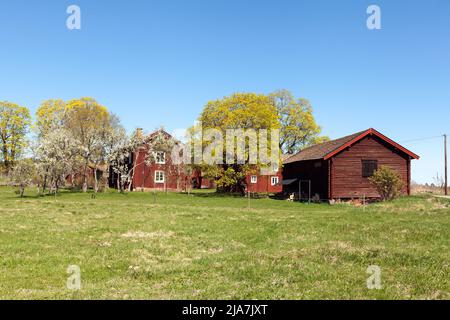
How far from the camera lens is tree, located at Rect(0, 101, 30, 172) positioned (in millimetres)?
68375

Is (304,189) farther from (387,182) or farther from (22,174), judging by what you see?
(22,174)

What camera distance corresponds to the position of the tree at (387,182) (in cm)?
3634

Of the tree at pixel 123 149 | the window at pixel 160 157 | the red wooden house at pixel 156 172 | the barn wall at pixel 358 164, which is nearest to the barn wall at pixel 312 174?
the barn wall at pixel 358 164

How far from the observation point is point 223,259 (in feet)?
39.0

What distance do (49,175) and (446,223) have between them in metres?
45.2

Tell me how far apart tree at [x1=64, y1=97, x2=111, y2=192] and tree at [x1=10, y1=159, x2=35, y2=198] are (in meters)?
8.61

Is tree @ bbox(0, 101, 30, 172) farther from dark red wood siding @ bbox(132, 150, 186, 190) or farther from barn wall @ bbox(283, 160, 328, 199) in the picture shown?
barn wall @ bbox(283, 160, 328, 199)

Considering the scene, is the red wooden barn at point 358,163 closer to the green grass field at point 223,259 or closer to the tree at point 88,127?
the green grass field at point 223,259

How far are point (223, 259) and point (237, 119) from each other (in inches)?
1542

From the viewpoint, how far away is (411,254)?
11961 millimetres
